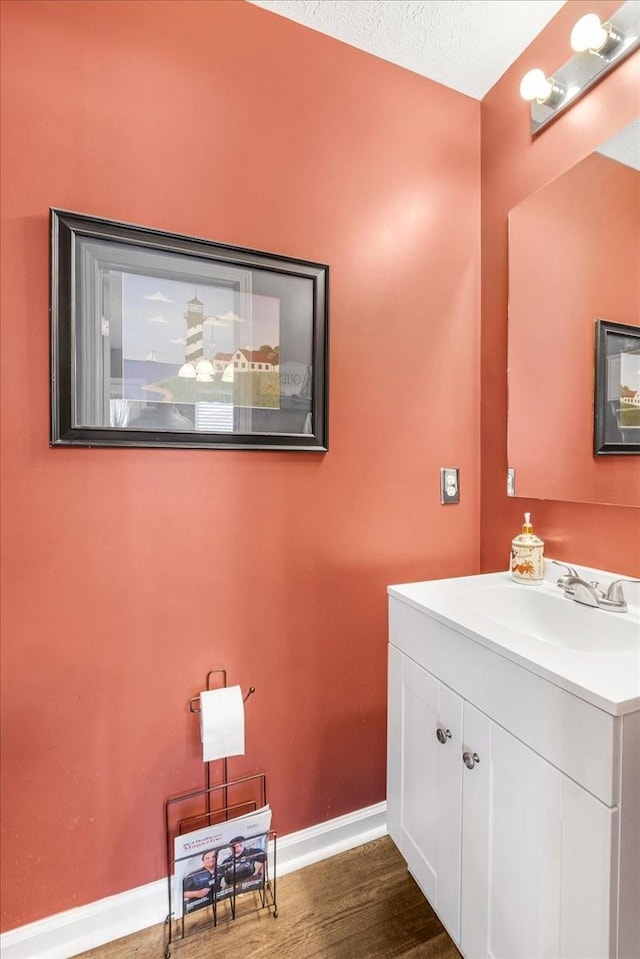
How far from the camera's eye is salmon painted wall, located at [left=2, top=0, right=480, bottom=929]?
1.08 meters

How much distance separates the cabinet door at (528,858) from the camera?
73cm

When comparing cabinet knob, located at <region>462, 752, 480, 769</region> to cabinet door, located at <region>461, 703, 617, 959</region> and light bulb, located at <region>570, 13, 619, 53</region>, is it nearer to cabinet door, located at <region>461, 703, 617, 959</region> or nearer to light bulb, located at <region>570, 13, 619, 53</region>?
cabinet door, located at <region>461, 703, 617, 959</region>


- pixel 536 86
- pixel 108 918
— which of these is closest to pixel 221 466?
pixel 108 918

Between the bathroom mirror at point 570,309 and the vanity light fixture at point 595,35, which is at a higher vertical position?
the vanity light fixture at point 595,35

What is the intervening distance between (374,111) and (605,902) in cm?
200

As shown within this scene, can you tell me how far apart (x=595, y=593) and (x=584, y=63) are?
1442mm

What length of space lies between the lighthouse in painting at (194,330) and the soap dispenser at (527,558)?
3.58 feet

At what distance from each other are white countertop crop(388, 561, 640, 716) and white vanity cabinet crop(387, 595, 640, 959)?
3cm

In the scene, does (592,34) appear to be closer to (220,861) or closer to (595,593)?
(595,593)

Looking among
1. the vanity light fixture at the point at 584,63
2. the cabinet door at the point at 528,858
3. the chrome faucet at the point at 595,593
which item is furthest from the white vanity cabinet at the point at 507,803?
the vanity light fixture at the point at 584,63

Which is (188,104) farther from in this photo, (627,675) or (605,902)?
(605,902)

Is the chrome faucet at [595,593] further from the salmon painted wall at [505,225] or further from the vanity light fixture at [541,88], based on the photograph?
the vanity light fixture at [541,88]

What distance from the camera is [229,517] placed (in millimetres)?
1279

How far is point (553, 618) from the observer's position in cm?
125
